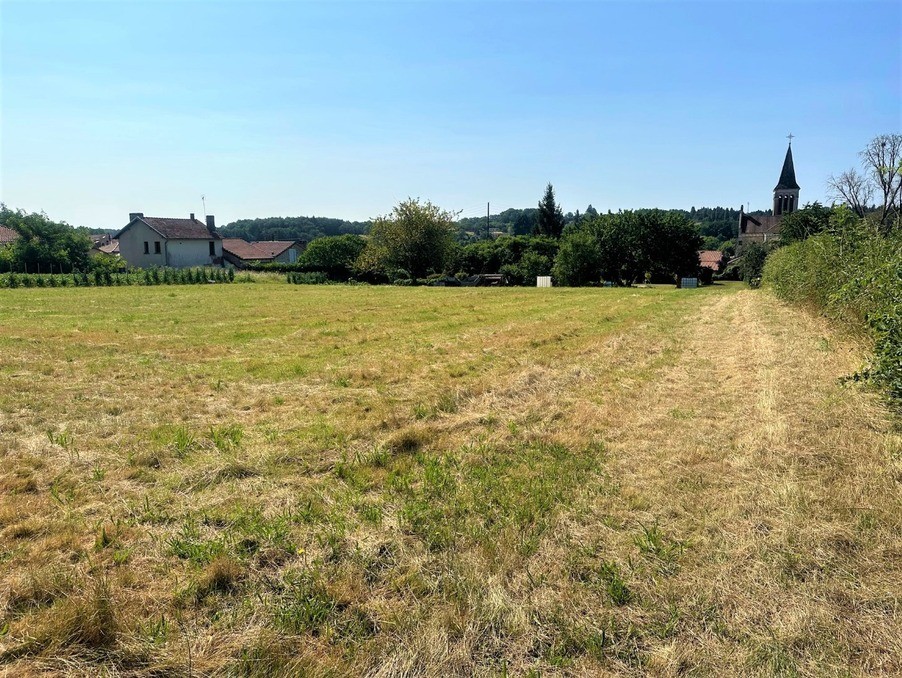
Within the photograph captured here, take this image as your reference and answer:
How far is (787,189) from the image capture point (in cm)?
8725

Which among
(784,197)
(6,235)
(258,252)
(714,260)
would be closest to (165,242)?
(6,235)

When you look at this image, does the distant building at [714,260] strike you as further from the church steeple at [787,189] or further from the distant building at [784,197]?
the church steeple at [787,189]

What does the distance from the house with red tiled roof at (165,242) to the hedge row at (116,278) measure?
18.7 meters

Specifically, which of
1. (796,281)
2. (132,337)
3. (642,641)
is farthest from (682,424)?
(796,281)

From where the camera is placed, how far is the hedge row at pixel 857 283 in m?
5.57

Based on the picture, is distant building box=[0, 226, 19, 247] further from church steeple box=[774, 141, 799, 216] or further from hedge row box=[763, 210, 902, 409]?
church steeple box=[774, 141, 799, 216]

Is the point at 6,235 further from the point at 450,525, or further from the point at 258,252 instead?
the point at 450,525

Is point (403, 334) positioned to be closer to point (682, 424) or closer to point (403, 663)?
point (682, 424)

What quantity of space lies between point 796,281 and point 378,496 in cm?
1841

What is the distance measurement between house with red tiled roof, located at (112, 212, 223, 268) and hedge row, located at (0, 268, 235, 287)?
61.3 ft

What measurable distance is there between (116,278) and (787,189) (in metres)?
99.2

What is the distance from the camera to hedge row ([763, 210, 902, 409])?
557 centimetres

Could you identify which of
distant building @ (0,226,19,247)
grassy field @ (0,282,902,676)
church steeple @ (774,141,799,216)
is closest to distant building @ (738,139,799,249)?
church steeple @ (774,141,799,216)

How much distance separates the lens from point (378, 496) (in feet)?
14.4
